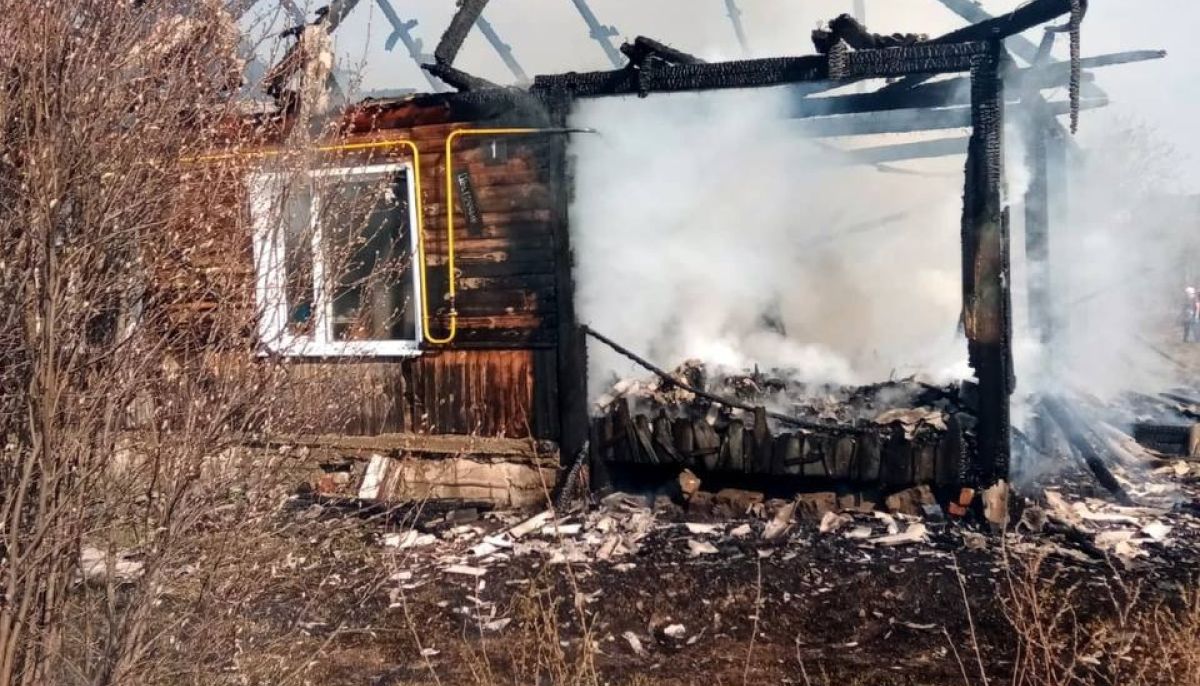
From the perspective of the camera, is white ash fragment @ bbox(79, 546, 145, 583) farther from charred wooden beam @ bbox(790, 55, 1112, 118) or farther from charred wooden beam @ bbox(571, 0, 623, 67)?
charred wooden beam @ bbox(571, 0, 623, 67)

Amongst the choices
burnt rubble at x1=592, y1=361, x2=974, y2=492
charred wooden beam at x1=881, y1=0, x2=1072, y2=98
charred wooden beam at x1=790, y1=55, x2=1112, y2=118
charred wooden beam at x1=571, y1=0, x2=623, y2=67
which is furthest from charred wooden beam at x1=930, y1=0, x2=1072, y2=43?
charred wooden beam at x1=571, y1=0, x2=623, y2=67

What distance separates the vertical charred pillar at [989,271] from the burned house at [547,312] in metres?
0.01

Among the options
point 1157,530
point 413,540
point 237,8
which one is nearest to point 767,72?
point 237,8

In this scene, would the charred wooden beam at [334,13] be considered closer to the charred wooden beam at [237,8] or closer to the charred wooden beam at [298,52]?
the charred wooden beam at [298,52]

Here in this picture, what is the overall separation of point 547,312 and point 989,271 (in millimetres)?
3606

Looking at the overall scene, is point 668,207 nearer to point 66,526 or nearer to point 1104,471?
point 1104,471

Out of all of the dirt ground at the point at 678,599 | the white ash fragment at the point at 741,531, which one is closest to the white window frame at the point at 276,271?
the dirt ground at the point at 678,599

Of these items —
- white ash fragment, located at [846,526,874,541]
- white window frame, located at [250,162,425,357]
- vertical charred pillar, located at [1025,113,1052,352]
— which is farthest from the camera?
vertical charred pillar, located at [1025,113,1052,352]

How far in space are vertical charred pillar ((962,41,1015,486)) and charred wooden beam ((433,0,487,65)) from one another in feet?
14.5

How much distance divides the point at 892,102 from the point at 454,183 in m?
4.23

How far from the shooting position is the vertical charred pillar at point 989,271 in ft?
23.8

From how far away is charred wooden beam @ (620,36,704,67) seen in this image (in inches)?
311

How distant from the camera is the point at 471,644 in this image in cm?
543

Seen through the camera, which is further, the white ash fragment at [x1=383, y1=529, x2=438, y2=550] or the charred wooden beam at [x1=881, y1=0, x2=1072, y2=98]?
the white ash fragment at [x1=383, y1=529, x2=438, y2=550]
